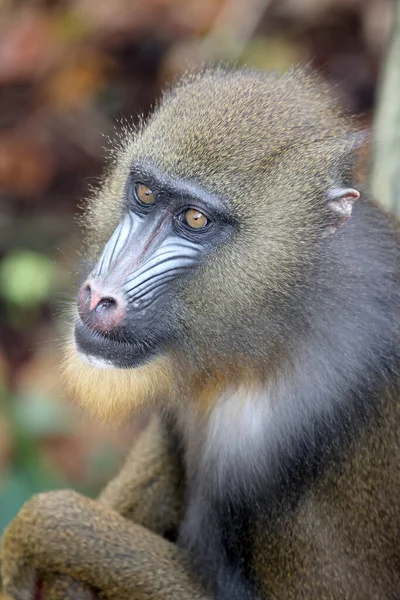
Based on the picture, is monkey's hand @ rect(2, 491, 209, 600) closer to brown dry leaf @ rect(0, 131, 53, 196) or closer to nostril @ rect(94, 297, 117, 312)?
nostril @ rect(94, 297, 117, 312)

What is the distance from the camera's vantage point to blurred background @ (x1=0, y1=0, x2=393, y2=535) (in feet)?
28.5

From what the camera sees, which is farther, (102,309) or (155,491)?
(155,491)

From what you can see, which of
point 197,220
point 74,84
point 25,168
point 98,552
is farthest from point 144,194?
point 74,84

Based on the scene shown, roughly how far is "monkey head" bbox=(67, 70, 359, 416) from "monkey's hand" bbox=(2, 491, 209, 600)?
699mm

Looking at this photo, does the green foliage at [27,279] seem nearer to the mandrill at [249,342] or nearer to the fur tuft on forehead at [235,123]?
the mandrill at [249,342]

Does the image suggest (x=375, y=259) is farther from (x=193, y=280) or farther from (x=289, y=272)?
(x=193, y=280)

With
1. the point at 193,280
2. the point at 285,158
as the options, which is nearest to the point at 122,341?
the point at 193,280

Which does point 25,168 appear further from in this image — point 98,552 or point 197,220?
point 197,220

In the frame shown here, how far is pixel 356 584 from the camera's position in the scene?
3729 millimetres

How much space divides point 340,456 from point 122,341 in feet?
3.01

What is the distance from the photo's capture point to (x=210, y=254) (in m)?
3.46

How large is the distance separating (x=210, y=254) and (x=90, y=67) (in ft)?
21.1

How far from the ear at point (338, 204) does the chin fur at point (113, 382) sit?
2.53 ft

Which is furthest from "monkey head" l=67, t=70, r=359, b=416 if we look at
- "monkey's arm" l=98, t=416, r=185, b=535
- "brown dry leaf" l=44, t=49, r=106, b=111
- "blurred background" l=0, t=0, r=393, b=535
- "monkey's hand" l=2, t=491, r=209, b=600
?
"brown dry leaf" l=44, t=49, r=106, b=111
